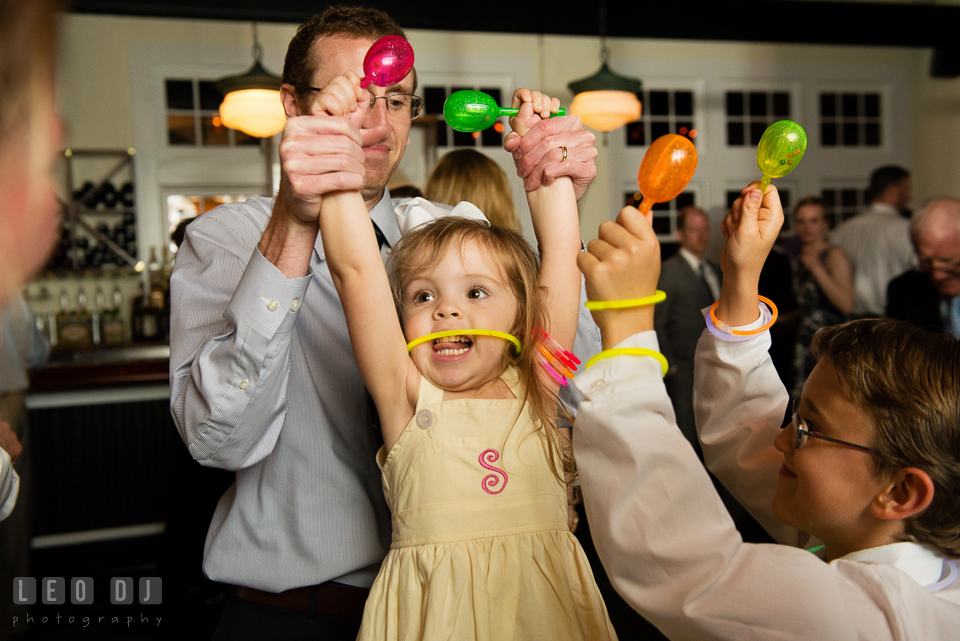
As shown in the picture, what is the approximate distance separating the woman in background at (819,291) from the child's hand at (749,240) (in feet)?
10.0

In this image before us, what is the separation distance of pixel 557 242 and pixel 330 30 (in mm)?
511

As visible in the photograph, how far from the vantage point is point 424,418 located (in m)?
1.04

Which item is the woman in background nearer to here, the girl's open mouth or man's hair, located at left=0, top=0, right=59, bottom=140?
the girl's open mouth

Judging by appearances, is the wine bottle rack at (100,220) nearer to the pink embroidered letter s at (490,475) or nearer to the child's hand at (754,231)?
the pink embroidered letter s at (490,475)

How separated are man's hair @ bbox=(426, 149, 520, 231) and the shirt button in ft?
5.30

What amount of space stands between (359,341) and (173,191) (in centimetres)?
536

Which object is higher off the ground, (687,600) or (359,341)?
(359,341)

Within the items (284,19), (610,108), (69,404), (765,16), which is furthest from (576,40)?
(69,404)

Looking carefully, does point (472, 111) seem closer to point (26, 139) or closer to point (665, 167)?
point (665, 167)

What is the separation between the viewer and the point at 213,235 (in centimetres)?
119

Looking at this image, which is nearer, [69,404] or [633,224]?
[633,224]

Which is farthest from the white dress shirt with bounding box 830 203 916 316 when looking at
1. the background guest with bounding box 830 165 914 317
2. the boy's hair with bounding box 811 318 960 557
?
the boy's hair with bounding box 811 318 960 557

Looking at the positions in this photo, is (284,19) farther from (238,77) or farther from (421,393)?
(421,393)

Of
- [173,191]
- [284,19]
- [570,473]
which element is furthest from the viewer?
[173,191]
